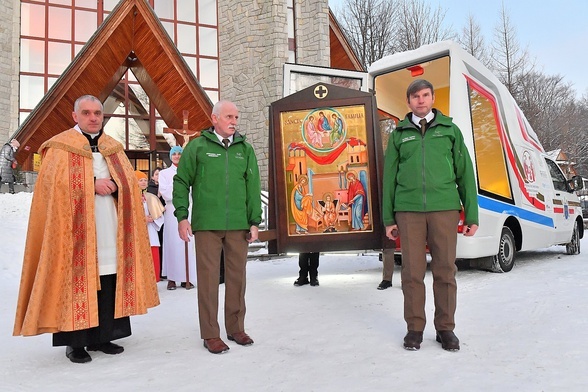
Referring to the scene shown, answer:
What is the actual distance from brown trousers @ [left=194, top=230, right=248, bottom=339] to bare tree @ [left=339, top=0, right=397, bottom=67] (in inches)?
964

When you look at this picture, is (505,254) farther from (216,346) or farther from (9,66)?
(9,66)

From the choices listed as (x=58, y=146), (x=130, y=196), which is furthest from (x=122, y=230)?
(x=58, y=146)

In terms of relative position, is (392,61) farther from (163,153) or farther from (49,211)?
(163,153)

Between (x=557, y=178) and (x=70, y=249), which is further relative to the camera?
(x=557, y=178)

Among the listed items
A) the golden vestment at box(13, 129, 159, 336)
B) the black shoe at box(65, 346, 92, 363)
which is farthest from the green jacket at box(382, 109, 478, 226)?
the black shoe at box(65, 346, 92, 363)

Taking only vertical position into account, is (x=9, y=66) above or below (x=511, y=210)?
above

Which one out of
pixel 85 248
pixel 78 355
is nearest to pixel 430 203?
pixel 85 248

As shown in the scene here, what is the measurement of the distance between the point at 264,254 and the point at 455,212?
710 cm

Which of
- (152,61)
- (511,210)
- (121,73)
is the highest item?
(152,61)

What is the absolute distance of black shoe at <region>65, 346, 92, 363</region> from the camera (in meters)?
3.34

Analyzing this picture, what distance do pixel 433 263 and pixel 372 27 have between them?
25451 mm

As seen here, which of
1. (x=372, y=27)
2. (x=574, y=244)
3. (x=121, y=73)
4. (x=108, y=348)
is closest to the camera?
(x=108, y=348)

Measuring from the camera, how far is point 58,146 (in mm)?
3438

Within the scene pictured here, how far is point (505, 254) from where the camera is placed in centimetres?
709
